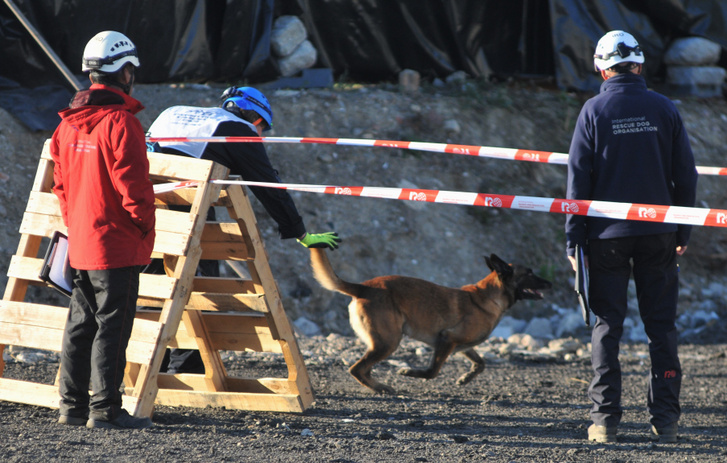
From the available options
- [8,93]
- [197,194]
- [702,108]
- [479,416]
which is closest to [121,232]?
[197,194]

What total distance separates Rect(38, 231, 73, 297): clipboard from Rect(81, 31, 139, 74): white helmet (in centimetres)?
97

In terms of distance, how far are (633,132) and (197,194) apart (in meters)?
2.54

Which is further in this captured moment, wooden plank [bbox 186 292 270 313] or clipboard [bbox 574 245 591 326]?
wooden plank [bbox 186 292 270 313]

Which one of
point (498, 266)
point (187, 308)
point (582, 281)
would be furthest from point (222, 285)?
point (498, 266)

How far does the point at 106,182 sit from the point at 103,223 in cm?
22

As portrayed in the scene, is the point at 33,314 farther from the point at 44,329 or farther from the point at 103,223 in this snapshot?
the point at 103,223

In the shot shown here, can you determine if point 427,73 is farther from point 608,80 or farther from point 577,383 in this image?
point 608,80

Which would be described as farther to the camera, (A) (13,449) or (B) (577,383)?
(B) (577,383)

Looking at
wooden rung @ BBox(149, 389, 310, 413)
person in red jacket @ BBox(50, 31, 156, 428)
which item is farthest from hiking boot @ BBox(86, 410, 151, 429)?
wooden rung @ BBox(149, 389, 310, 413)

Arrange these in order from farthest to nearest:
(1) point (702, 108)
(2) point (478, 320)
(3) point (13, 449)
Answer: (1) point (702, 108) → (2) point (478, 320) → (3) point (13, 449)

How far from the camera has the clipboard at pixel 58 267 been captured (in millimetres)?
4184

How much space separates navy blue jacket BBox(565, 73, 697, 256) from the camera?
14.0ft

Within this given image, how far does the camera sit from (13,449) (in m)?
3.73

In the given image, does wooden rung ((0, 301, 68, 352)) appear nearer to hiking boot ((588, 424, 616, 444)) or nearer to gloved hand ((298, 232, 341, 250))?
gloved hand ((298, 232, 341, 250))
